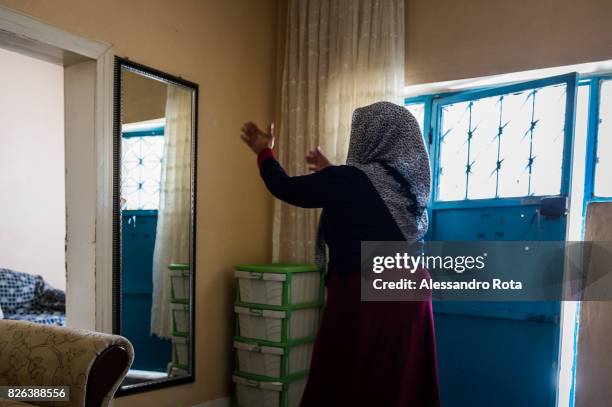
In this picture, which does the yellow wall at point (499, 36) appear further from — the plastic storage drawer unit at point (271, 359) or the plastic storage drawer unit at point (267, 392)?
the plastic storage drawer unit at point (267, 392)

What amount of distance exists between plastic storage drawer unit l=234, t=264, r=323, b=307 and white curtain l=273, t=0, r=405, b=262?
0.68 feet

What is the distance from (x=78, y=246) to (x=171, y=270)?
50 cm

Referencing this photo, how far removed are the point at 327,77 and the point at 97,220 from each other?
5.05 ft

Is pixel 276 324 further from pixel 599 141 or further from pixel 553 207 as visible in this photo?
pixel 599 141

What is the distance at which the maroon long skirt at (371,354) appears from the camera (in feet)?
5.49

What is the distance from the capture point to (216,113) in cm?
287

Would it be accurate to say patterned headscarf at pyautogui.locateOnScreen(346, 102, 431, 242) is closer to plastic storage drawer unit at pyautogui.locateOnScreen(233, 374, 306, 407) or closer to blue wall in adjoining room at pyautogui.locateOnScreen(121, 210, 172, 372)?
blue wall in adjoining room at pyautogui.locateOnScreen(121, 210, 172, 372)

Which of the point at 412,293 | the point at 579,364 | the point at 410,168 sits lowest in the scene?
the point at 579,364

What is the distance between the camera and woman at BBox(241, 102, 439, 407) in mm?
1678

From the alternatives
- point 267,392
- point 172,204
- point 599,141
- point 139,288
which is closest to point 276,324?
point 267,392

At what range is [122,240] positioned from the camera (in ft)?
7.72

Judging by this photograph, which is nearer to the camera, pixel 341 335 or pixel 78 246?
pixel 341 335

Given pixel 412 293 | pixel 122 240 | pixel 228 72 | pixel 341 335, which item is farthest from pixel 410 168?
pixel 228 72

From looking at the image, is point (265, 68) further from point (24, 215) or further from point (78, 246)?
point (24, 215)
